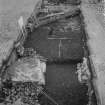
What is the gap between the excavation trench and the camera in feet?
13.3

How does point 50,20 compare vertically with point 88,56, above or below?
above

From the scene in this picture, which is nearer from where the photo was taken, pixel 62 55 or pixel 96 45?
pixel 96 45

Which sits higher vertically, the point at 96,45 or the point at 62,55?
the point at 96,45

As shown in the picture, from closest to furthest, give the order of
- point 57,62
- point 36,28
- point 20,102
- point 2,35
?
point 20,102 → point 57,62 → point 2,35 → point 36,28

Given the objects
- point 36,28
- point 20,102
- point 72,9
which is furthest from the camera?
point 72,9

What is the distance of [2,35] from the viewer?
5699 millimetres

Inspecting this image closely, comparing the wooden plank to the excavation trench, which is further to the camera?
the excavation trench

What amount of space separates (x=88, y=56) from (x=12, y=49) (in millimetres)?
2072

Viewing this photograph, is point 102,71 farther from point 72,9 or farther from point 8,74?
Answer: point 72,9

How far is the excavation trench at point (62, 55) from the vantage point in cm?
405

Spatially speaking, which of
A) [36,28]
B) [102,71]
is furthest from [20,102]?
[36,28]

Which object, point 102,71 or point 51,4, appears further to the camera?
point 51,4

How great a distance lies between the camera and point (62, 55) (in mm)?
5188

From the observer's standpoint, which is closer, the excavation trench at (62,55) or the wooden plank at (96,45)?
the wooden plank at (96,45)
